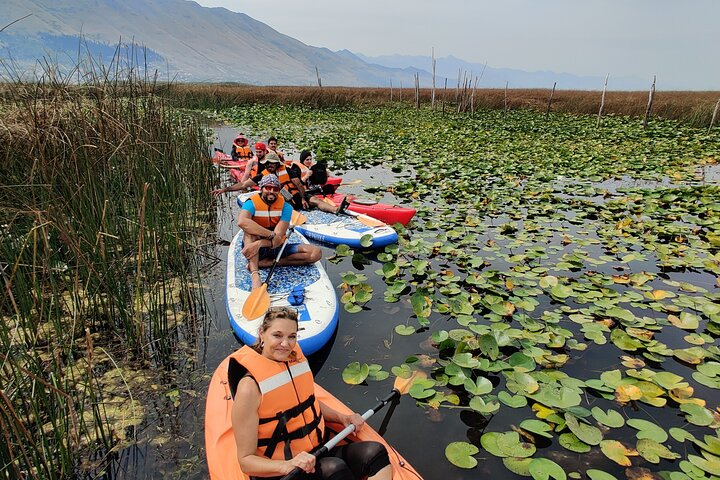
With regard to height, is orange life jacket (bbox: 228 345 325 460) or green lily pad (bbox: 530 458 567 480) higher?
orange life jacket (bbox: 228 345 325 460)

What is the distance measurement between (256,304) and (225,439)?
1.65 meters

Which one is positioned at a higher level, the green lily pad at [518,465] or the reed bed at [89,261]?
the reed bed at [89,261]

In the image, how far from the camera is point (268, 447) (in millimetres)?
2107

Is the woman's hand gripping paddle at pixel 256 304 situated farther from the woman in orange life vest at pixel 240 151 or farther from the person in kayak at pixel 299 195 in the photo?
the woman in orange life vest at pixel 240 151

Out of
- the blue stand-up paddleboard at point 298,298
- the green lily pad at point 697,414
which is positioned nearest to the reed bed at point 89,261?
the blue stand-up paddleboard at point 298,298

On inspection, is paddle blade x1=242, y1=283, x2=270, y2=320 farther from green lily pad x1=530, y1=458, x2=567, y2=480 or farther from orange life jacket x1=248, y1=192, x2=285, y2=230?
green lily pad x1=530, y1=458, x2=567, y2=480

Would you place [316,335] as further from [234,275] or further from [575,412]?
[575,412]

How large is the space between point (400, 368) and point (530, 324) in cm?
150

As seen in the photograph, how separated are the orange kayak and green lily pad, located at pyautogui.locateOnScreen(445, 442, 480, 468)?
401 mm

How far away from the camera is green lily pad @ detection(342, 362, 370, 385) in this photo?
11.1ft

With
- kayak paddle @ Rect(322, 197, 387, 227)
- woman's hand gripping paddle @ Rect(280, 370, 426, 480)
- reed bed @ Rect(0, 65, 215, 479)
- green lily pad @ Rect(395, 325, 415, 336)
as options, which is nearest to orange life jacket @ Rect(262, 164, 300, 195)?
kayak paddle @ Rect(322, 197, 387, 227)

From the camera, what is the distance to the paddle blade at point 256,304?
3979mm

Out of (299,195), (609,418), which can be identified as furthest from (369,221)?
(609,418)

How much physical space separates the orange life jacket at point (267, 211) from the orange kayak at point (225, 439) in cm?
245
